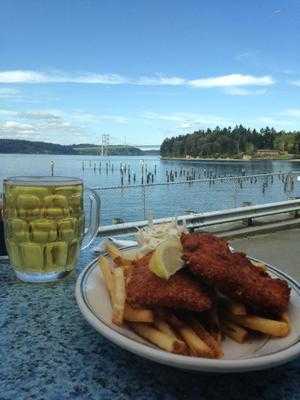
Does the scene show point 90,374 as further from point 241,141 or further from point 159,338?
point 241,141

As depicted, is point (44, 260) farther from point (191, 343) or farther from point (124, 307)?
point (191, 343)

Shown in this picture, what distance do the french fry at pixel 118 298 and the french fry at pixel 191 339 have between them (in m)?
0.09

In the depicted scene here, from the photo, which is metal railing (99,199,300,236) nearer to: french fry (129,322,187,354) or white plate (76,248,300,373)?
white plate (76,248,300,373)

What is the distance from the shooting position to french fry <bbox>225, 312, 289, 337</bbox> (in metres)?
0.83

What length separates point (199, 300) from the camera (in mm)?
827

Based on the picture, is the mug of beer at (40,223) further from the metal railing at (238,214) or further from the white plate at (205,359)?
the metal railing at (238,214)

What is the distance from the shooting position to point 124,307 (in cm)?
87

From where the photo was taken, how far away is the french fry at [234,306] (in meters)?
0.87

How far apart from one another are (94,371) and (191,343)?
0.17 meters

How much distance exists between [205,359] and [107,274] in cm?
42

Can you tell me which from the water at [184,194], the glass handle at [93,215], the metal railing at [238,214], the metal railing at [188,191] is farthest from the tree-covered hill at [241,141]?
the glass handle at [93,215]

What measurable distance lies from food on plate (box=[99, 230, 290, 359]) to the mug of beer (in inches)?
14.9

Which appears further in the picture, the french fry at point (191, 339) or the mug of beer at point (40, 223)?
the mug of beer at point (40, 223)

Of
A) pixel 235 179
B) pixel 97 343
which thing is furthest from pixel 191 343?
pixel 235 179
